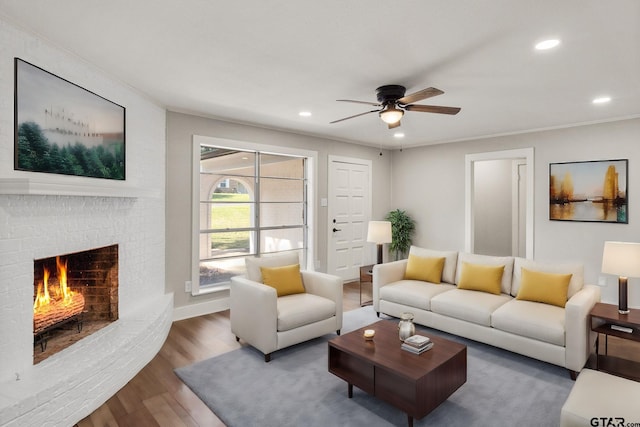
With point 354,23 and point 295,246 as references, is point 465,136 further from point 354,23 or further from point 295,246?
point 354,23

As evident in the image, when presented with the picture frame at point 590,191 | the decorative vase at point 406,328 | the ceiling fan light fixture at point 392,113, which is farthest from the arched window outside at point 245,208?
the picture frame at point 590,191

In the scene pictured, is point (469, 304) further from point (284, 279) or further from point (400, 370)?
point (284, 279)

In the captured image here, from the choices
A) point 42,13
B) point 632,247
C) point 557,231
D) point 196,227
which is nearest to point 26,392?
point 42,13

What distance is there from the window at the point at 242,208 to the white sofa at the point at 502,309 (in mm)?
1804

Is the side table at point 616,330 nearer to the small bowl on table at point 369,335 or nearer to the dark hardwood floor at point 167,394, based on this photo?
the small bowl on table at point 369,335

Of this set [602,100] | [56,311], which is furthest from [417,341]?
[602,100]

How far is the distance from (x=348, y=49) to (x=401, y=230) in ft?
15.1

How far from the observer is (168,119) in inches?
165

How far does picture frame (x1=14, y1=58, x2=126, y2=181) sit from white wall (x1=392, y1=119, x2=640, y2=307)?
5061 millimetres

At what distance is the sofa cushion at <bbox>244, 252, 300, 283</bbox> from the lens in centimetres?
374

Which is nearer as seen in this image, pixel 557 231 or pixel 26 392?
pixel 26 392

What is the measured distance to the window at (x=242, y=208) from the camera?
4.64 m

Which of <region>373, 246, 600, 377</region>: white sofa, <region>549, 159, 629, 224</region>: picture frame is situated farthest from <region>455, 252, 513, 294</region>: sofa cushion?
<region>549, 159, 629, 224</region>: picture frame

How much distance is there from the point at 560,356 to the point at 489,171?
16.8ft
